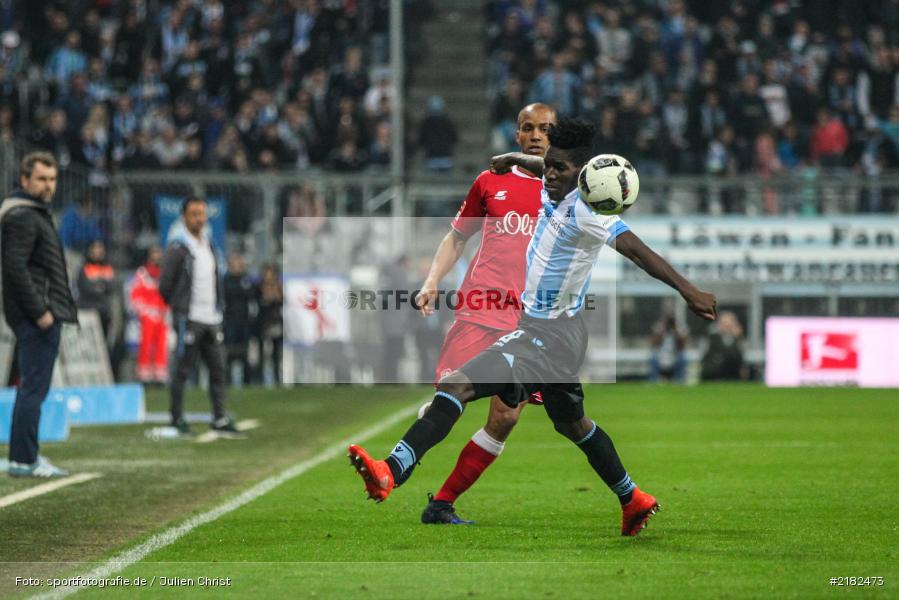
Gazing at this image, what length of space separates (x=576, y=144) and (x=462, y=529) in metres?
2.10

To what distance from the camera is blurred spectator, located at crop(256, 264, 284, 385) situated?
25.1 m

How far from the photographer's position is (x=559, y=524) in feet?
28.0

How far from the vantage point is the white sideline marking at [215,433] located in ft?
47.6

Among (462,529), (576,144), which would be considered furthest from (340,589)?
(576,144)

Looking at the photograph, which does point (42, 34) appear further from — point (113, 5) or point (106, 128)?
point (106, 128)

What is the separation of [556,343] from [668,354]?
18027 mm

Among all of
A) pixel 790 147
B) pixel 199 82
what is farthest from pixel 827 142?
pixel 199 82

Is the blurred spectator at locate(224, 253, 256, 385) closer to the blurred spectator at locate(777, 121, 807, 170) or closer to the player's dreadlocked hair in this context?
the blurred spectator at locate(777, 121, 807, 170)

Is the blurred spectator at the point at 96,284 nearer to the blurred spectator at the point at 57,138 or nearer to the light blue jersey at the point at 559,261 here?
the blurred spectator at the point at 57,138

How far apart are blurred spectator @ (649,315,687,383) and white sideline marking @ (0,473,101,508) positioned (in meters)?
15.2

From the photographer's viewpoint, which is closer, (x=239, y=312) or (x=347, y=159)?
(x=239, y=312)

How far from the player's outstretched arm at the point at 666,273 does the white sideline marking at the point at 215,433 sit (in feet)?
25.3

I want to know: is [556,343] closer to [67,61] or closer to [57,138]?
[57,138]

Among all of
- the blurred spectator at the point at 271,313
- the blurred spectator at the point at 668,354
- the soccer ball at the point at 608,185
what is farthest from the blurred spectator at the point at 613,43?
the soccer ball at the point at 608,185
